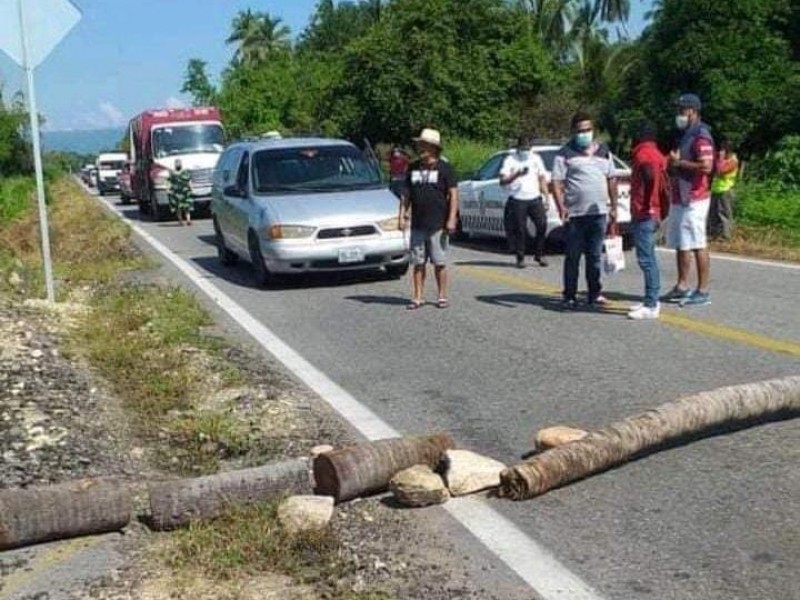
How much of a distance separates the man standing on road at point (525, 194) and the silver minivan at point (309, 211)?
69.1 inches

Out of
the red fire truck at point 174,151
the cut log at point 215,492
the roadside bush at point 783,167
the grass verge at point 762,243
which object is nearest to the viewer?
the cut log at point 215,492

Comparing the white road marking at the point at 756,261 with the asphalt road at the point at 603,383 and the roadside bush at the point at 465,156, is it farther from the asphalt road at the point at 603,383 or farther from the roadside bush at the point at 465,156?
the roadside bush at the point at 465,156

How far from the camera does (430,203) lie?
11.4 meters

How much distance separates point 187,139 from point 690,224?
70.4 feet

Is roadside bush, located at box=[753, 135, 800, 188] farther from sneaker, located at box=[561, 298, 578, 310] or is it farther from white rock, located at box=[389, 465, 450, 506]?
white rock, located at box=[389, 465, 450, 506]

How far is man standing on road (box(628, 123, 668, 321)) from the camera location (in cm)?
1036

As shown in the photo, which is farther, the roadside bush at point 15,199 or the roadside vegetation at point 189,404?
the roadside bush at point 15,199

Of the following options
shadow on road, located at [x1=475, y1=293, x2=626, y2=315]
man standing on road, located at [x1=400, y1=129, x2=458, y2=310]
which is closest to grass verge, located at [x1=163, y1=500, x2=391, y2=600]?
shadow on road, located at [x1=475, y1=293, x2=626, y2=315]

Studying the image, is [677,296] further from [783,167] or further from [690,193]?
[783,167]

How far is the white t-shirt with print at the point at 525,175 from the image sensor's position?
50.7ft

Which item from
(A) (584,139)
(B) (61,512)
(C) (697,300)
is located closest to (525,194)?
(A) (584,139)

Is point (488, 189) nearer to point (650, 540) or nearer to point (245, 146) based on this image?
point (245, 146)

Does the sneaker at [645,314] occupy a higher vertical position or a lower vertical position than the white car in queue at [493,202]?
lower

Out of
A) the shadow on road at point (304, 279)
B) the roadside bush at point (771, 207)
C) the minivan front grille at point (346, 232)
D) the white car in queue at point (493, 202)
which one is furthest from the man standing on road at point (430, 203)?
the roadside bush at point (771, 207)
